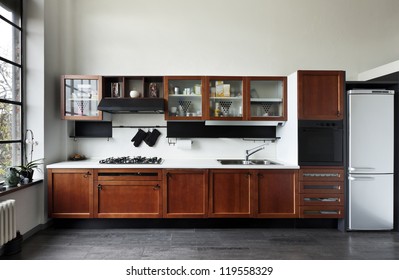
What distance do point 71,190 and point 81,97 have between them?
1.28m

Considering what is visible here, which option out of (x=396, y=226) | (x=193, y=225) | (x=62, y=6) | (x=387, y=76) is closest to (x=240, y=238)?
(x=193, y=225)

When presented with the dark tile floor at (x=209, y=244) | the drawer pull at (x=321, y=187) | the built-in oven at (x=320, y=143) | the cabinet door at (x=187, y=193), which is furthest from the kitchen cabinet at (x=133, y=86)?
the drawer pull at (x=321, y=187)

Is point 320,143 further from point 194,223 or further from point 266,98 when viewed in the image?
point 194,223

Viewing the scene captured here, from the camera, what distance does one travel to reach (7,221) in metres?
2.33

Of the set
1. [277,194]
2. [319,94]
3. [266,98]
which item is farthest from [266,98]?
[277,194]

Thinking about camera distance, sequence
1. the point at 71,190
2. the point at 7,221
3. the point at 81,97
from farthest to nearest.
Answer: the point at 81,97 < the point at 71,190 < the point at 7,221

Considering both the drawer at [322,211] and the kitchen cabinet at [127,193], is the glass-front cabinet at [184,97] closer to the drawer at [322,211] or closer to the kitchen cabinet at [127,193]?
the kitchen cabinet at [127,193]

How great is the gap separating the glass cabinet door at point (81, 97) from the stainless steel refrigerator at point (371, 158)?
3372 millimetres

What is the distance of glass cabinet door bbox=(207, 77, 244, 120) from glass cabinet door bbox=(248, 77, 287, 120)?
0.51 ft

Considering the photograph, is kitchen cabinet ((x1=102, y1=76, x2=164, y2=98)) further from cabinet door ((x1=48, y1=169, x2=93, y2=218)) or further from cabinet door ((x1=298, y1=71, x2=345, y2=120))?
cabinet door ((x1=298, y1=71, x2=345, y2=120))

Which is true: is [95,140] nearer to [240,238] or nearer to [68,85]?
[68,85]
